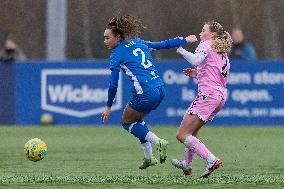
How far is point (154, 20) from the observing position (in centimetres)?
2855

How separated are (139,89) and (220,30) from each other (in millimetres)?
1131

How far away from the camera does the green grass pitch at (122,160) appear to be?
10859 mm

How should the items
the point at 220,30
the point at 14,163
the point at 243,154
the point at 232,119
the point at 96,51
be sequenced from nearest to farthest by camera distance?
the point at 220,30 < the point at 14,163 < the point at 243,154 < the point at 232,119 < the point at 96,51

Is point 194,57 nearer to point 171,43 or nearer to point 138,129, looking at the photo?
point 171,43

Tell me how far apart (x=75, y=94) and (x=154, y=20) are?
7.52 meters

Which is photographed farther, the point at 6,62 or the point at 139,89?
the point at 6,62

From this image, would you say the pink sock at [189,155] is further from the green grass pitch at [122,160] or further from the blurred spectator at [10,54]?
the blurred spectator at [10,54]

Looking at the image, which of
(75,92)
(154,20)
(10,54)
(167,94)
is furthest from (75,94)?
(154,20)

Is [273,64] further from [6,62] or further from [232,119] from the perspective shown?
[6,62]

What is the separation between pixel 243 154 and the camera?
49.2 ft

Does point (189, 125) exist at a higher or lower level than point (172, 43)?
lower

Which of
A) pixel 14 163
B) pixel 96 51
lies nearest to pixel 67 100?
pixel 96 51

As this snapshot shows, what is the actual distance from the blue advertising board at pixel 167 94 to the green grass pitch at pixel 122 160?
60 centimetres

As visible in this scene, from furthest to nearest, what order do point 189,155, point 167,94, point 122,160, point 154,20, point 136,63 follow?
point 154,20 < point 167,94 < point 122,160 < point 136,63 < point 189,155
